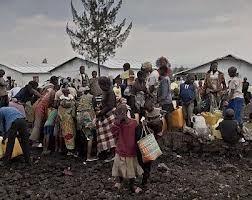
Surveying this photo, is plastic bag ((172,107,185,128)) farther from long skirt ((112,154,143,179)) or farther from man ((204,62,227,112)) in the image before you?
long skirt ((112,154,143,179))

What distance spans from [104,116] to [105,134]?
0.38 metres

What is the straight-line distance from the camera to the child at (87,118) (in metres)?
9.48

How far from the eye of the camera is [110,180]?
27.3ft

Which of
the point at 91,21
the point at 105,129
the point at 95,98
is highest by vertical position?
the point at 91,21

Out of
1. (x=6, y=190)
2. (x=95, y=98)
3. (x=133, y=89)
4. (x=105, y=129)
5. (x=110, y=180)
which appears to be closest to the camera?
(x=6, y=190)

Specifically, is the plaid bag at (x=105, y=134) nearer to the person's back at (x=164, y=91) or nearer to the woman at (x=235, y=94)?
the person's back at (x=164, y=91)

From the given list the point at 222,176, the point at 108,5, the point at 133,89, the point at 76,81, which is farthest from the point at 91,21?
the point at 222,176

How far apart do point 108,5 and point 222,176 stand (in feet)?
74.0

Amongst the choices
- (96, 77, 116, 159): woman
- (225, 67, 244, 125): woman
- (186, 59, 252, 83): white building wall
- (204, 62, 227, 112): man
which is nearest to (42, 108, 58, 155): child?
(96, 77, 116, 159): woman

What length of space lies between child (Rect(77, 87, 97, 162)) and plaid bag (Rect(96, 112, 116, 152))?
0.29 metres

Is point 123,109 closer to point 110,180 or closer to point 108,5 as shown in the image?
point 110,180

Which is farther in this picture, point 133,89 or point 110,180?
point 133,89

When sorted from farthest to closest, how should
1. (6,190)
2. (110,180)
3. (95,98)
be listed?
(95,98)
(110,180)
(6,190)

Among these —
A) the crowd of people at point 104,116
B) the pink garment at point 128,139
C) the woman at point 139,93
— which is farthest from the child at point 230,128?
the pink garment at point 128,139
